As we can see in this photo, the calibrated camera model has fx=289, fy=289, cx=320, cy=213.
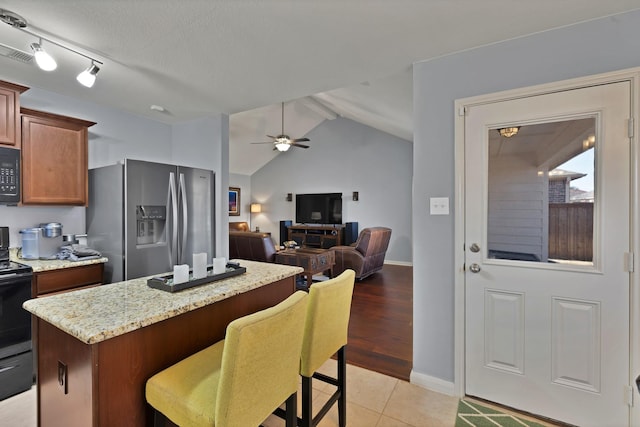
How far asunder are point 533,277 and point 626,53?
1396 millimetres

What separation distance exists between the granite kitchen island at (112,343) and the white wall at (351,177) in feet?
20.0

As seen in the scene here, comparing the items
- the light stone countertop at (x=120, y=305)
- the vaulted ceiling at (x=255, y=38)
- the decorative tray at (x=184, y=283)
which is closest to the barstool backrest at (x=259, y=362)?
the light stone countertop at (x=120, y=305)

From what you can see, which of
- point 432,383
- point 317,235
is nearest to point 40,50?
point 432,383

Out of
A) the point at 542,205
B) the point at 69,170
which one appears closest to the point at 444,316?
the point at 542,205

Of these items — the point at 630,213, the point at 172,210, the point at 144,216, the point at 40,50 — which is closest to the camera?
the point at 630,213

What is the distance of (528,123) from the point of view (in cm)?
188

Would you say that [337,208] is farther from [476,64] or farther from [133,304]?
[133,304]

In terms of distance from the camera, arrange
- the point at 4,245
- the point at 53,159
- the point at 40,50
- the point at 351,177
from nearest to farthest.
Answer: the point at 40,50 → the point at 4,245 → the point at 53,159 → the point at 351,177

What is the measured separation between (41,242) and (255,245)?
2.47 metres

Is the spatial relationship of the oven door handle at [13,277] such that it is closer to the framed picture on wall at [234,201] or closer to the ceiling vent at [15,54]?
the ceiling vent at [15,54]

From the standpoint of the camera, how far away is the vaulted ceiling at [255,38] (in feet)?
5.28

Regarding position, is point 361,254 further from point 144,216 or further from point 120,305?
point 120,305

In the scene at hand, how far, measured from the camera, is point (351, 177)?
7.79 metres

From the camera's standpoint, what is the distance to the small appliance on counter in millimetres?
2447
